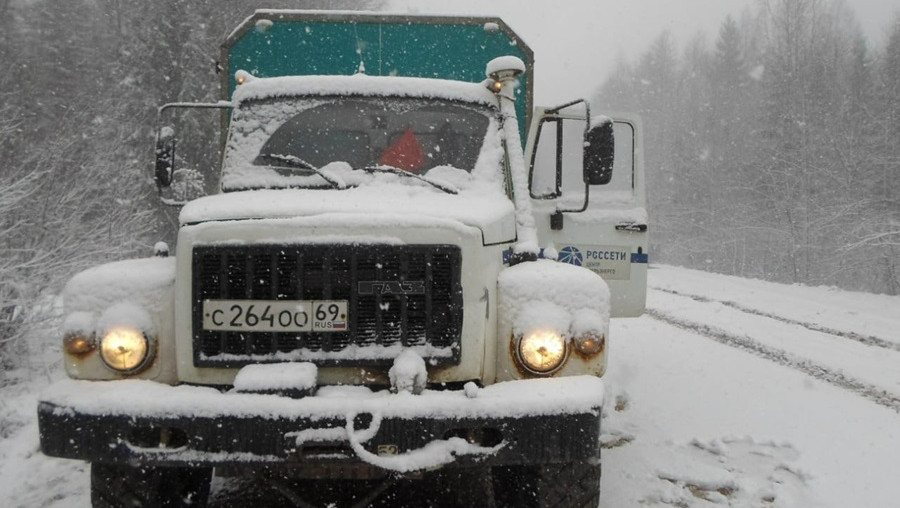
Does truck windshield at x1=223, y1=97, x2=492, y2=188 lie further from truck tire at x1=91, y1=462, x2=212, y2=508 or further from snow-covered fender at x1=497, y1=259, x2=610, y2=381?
truck tire at x1=91, y1=462, x2=212, y2=508

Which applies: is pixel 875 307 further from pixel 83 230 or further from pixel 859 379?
pixel 83 230

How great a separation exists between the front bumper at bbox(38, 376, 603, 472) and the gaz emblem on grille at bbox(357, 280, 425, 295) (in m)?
0.49

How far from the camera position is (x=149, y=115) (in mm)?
21906

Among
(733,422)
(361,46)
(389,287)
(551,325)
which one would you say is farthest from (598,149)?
(361,46)

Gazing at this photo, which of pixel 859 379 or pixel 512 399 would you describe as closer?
pixel 512 399

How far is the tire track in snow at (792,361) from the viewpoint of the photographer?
6082 millimetres

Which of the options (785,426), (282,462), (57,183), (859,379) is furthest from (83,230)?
(859,379)

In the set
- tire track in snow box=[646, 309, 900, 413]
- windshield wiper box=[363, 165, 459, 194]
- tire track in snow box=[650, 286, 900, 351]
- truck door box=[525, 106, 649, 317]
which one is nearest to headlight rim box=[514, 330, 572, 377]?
windshield wiper box=[363, 165, 459, 194]

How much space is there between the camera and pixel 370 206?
3488 mm

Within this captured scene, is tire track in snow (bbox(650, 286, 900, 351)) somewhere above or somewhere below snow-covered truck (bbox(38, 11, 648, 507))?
below

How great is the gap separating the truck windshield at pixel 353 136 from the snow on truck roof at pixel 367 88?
0.19 ft

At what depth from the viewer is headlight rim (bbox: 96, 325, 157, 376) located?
317 centimetres

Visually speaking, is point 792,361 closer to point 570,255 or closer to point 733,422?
point 733,422

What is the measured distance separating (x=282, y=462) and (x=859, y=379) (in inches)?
231
